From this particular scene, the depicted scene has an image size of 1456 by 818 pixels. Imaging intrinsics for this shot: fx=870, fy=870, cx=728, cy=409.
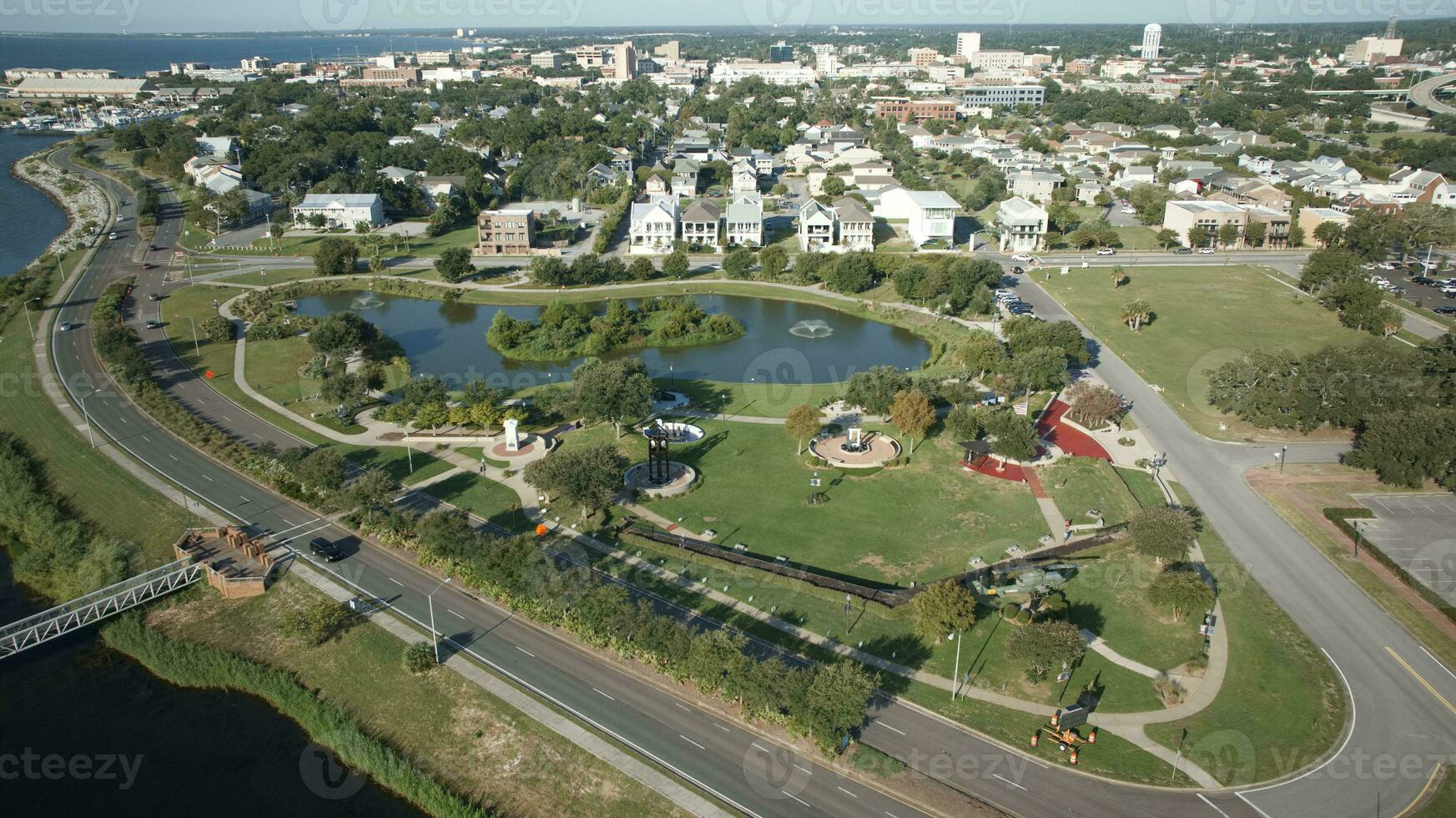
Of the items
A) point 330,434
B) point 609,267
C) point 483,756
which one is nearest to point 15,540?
point 330,434

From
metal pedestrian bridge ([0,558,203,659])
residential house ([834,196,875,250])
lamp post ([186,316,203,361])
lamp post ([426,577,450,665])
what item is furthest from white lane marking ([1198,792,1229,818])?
residential house ([834,196,875,250])

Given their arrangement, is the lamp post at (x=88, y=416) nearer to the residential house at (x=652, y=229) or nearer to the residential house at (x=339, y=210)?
the residential house at (x=339, y=210)

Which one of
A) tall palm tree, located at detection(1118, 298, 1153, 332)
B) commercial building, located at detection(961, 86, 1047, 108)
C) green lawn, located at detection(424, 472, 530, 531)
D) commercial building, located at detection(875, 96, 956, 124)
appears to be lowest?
green lawn, located at detection(424, 472, 530, 531)

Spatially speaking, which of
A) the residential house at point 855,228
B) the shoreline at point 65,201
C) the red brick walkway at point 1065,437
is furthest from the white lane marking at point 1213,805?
the shoreline at point 65,201

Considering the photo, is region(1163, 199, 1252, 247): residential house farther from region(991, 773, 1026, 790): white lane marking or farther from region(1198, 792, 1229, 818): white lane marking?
region(991, 773, 1026, 790): white lane marking

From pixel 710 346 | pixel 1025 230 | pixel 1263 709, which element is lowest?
pixel 1263 709

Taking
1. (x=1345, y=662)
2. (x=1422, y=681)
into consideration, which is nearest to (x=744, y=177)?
(x=1345, y=662)

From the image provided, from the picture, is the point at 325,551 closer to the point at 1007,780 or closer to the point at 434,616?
the point at 434,616

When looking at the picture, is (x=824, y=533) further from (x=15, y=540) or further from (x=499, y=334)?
(x=15, y=540)
